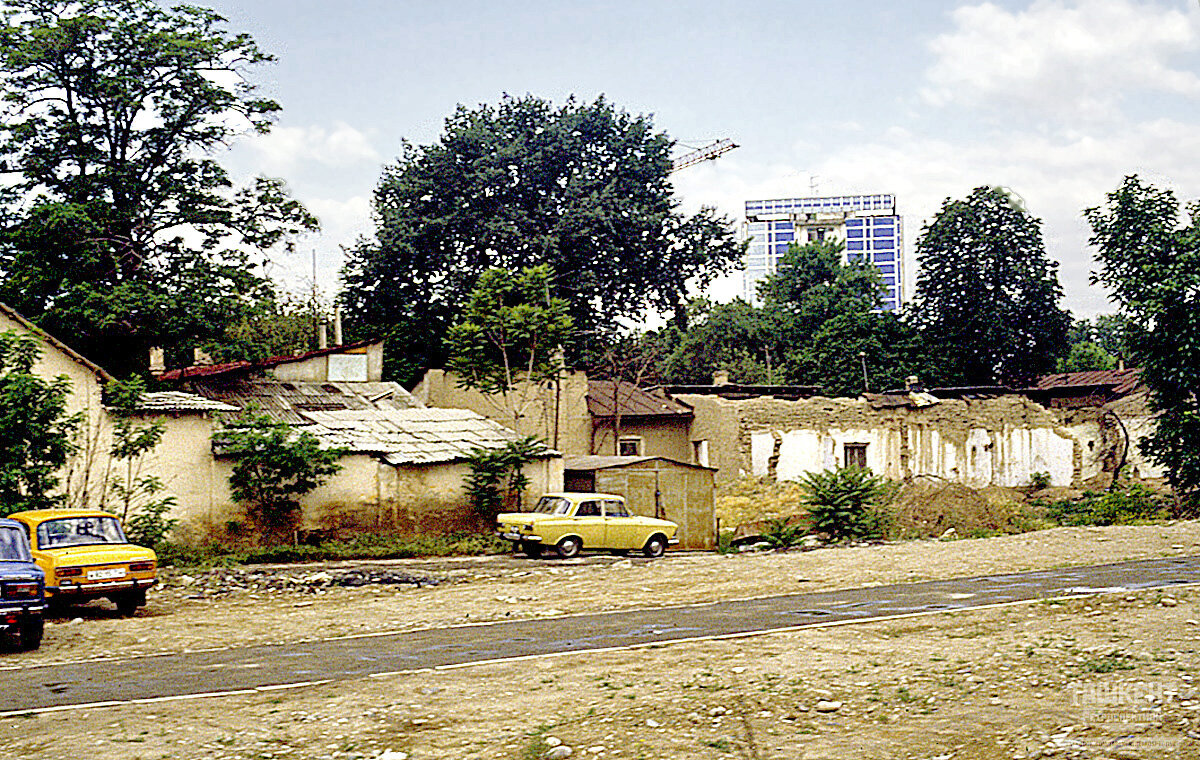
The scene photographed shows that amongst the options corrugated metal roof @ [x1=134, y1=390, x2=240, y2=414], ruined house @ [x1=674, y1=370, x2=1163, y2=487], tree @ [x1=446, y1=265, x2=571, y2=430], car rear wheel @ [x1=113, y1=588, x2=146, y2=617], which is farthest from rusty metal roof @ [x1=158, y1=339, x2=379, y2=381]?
car rear wheel @ [x1=113, y1=588, x2=146, y2=617]

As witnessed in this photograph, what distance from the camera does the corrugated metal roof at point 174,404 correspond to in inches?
1078

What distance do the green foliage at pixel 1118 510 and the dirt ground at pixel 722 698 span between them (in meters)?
18.9

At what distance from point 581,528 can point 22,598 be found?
15.1 m

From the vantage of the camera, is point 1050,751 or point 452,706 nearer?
point 1050,751

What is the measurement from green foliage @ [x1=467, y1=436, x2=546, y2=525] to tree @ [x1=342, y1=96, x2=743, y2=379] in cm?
1760

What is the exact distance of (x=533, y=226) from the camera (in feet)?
171

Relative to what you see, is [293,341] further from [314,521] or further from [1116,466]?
[1116,466]

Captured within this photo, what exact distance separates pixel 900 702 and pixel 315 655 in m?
7.07

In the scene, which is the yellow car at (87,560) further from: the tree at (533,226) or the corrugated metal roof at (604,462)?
the tree at (533,226)

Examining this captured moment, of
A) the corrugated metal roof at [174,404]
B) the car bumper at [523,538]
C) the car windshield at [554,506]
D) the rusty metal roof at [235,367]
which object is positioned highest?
the rusty metal roof at [235,367]

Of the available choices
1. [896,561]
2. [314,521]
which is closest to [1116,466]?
[896,561]

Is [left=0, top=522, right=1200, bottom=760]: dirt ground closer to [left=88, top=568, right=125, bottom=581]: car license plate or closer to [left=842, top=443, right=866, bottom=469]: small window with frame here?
[left=88, top=568, right=125, bottom=581]: car license plate

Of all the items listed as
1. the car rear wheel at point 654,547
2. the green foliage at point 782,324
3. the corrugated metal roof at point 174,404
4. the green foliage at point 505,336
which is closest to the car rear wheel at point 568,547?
the car rear wheel at point 654,547

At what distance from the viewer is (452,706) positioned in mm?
10930
